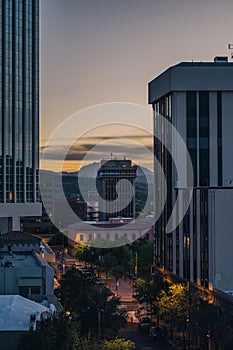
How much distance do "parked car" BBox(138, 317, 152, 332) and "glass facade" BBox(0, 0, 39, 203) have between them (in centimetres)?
3198

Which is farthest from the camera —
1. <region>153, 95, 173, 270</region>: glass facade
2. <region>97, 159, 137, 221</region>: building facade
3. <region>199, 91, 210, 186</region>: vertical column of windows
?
<region>97, 159, 137, 221</region>: building facade

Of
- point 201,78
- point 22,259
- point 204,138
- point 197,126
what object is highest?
point 201,78

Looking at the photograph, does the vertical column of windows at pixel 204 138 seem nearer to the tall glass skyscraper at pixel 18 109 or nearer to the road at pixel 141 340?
the road at pixel 141 340

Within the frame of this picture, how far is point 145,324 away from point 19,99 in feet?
124

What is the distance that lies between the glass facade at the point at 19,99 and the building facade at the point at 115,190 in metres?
81.4

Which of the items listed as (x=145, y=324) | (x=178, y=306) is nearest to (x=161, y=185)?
(x=145, y=324)

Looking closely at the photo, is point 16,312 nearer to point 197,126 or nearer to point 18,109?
point 197,126

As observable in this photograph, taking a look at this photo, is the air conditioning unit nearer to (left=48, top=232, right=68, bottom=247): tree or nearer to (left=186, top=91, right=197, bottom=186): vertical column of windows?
(left=186, top=91, right=197, bottom=186): vertical column of windows

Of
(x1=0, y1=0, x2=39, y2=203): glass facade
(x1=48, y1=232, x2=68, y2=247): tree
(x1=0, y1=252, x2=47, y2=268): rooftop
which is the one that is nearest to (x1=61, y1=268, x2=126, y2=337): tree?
(x1=0, y1=252, x2=47, y2=268): rooftop

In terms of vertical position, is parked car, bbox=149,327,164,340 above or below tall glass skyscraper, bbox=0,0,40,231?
below

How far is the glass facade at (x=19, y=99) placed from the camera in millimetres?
70750

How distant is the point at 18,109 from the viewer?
72188 mm

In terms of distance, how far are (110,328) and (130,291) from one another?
88.9ft

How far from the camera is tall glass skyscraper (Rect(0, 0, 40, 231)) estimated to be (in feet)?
231
